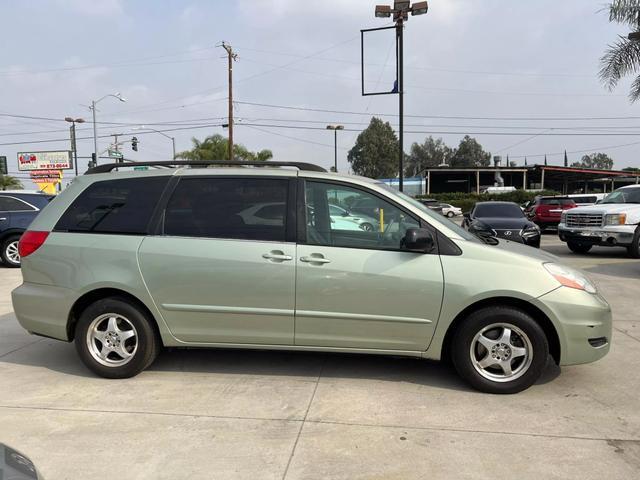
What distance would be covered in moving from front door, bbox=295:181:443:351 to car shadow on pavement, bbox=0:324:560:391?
452mm

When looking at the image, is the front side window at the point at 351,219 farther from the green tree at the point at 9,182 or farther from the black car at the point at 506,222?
the green tree at the point at 9,182

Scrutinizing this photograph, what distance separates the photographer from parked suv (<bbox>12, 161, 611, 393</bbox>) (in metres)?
3.85

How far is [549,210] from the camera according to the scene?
1942cm

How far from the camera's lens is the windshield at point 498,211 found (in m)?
13.5

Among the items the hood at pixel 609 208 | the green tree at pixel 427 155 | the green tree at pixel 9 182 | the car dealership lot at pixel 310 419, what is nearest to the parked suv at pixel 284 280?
the car dealership lot at pixel 310 419

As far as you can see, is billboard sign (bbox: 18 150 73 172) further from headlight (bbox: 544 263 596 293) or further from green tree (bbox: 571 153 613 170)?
green tree (bbox: 571 153 613 170)

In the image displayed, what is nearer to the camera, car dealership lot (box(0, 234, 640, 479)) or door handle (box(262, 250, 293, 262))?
car dealership lot (box(0, 234, 640, 479))

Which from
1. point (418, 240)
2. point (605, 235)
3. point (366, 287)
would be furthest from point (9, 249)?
point (605, 235)

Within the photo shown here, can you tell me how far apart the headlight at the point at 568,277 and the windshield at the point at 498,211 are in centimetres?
978

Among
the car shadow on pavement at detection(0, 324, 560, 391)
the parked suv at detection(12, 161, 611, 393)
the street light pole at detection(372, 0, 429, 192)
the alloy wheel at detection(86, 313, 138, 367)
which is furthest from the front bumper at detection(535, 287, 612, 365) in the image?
the street light pole at detection(372, 0, 429, 192)

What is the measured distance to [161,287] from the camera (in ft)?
13.5

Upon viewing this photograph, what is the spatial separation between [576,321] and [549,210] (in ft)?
56.3

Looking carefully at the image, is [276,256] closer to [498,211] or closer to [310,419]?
[310,419]

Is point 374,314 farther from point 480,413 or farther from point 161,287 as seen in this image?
point 161,287
